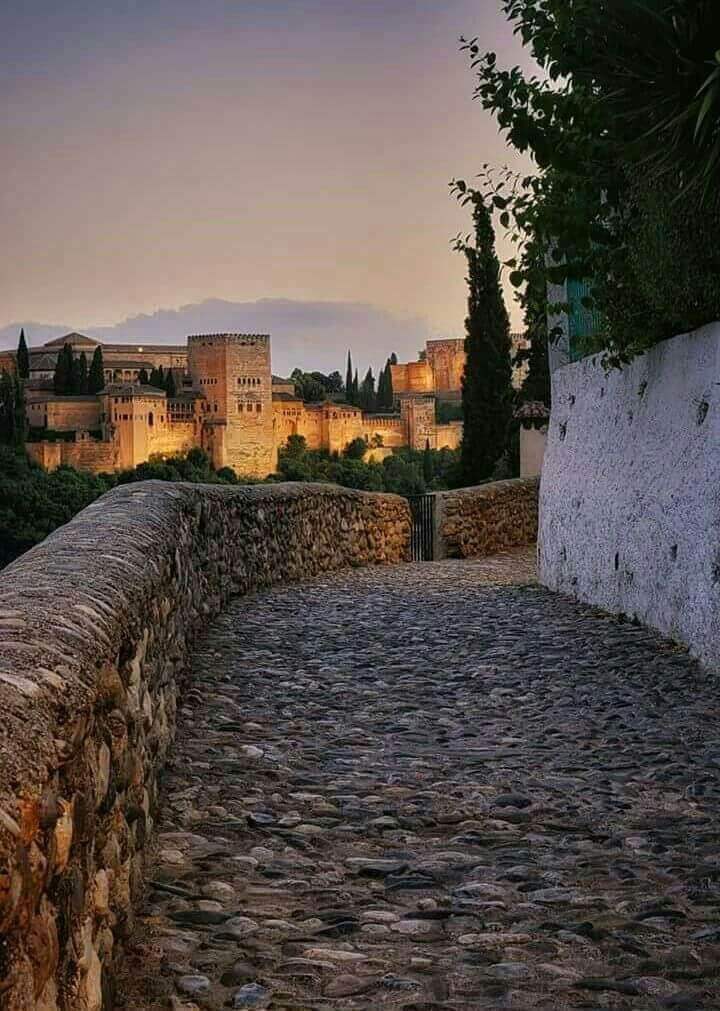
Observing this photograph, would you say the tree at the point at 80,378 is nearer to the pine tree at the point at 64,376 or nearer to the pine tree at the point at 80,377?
the pine tree at the point at 80,377

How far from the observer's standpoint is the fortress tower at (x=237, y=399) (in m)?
104

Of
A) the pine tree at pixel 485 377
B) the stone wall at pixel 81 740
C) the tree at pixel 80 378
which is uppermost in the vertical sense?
the tree at pixel 80 378

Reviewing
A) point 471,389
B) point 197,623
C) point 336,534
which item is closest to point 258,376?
point 471,389

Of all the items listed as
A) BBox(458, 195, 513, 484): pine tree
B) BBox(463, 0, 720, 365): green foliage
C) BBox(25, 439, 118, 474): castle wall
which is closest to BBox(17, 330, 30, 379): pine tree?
BBox(25, 439, 118, 474): castle wall

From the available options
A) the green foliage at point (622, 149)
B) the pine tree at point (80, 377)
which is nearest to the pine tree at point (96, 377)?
the pine tree at point (80, 377)

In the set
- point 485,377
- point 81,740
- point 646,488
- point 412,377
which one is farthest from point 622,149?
point 412,377

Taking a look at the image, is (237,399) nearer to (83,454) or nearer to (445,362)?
(83,454)

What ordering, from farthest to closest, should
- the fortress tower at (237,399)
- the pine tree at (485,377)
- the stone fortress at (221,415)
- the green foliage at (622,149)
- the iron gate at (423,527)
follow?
the fortress tower at (237,399)
the stone fortress at (221,415)
the pine tree at (485,377)
the iron gate at (423,527)
the green foliage at (622,149)

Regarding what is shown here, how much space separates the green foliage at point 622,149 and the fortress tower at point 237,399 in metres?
94.9

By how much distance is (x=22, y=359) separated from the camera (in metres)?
109

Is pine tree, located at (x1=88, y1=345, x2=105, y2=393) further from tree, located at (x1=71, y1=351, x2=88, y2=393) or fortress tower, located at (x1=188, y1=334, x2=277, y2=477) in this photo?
fortress tower, located at (x1=188, y1=334, x2=277, y2=477)

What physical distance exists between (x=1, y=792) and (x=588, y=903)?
2.08 meters

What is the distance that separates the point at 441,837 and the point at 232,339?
4250 inches

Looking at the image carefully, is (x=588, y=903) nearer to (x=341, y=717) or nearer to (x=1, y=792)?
(x=1, y=792)
